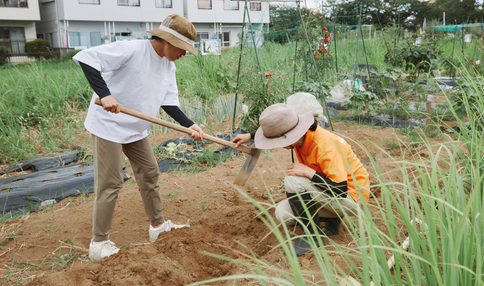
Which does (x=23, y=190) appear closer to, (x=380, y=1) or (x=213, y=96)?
(x=213, y=96)

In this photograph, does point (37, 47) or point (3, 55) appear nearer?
point (3, 55)

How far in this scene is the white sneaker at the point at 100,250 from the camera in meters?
2.50

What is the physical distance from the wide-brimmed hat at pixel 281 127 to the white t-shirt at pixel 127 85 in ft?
2.95

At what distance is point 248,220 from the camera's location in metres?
2.90

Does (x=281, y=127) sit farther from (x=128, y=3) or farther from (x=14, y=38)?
(x=14, y=38)

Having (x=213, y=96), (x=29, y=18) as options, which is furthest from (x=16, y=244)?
(x=29, y=18)

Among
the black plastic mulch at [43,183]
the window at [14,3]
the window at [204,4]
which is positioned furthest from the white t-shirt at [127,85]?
the window at [204,4]

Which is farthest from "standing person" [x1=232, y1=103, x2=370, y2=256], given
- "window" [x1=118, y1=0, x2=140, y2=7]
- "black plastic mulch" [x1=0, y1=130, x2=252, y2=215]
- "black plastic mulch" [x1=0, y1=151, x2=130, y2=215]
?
"window" [x1=118, y1=0, x2=140, y2=7]

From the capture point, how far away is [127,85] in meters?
2.53

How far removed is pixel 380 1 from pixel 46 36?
33731 mm

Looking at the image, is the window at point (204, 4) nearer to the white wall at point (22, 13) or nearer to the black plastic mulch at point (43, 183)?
the white wall at point (22, 13)

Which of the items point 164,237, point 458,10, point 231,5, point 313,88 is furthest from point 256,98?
point 458,10

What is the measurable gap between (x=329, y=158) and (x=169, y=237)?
126cm

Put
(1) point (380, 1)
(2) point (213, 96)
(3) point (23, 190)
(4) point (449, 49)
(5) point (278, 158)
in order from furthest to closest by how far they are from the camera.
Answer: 1. (1) point (380, 1)
2. (4) point (449, 49)
3. (2) point (213, 96)
4. (5) point (278, 158)
5. (3) point (23, 190)
